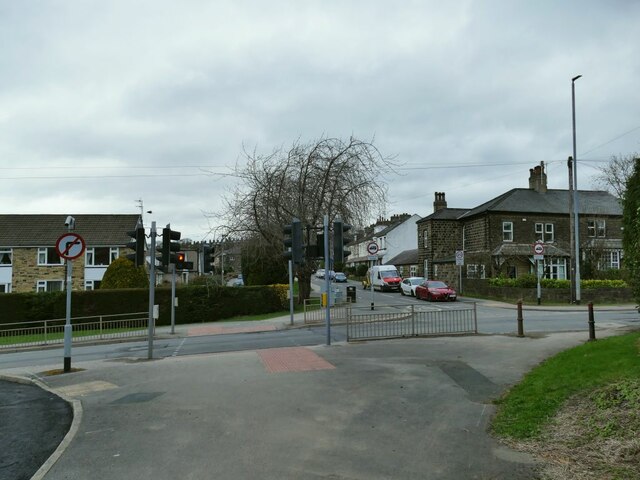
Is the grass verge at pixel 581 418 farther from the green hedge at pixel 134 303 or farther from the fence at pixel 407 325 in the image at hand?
the green hedge at pixel 134 303

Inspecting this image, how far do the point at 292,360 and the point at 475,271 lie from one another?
32377mm

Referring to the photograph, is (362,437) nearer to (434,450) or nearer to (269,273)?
(434,450)

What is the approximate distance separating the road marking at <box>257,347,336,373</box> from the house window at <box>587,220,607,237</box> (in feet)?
122

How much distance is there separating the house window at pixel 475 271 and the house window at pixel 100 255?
3087 cm

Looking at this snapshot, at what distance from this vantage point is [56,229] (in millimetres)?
45000

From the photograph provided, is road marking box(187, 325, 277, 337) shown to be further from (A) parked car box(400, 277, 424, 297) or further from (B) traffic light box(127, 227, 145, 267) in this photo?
(A) parked car box(400, 277, 424, 297)

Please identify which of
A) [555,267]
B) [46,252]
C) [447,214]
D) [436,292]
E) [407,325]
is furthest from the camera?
[447,214]


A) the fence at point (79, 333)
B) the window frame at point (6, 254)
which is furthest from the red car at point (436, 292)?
the window frame at point (6, 254)

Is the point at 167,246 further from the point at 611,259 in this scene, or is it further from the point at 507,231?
the point at 611,259

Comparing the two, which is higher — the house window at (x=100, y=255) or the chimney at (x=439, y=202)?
the chimney at (x=439, y=202)

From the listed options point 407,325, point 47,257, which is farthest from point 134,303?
point 47,257

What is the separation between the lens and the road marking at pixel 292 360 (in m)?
10.1

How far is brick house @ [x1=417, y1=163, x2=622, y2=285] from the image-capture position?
3947cm

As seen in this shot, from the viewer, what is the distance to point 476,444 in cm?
550
